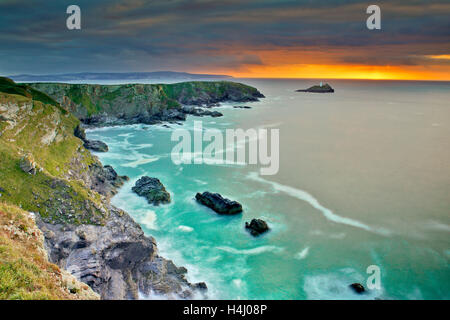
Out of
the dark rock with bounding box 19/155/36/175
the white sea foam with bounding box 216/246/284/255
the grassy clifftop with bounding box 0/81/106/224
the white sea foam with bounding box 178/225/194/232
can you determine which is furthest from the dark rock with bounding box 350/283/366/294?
the dark rock with bounding box 19/155/36/175

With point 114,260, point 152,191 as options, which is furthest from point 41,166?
point 152,191

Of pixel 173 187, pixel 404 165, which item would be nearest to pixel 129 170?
pixel 173 187

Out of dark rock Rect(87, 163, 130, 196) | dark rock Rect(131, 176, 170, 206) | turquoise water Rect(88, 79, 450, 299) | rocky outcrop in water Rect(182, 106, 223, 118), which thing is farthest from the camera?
rocky outcrop in water Rect(182, 106, 223, 118)

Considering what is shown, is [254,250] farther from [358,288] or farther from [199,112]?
[199,112]

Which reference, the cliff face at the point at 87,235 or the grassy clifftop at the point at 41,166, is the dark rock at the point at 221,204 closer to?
the cliff face at the point at 87,235

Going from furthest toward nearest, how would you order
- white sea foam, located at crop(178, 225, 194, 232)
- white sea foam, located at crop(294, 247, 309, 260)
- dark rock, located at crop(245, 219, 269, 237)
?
white sea foam, located at crop(178, 225, 194, 232), dark rock, located at crop(245, 219, 269, 237), white sea foam, located at crop(294, 247, 309, 260)

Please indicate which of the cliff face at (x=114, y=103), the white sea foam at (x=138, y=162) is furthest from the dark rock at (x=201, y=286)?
the cliff face at (x=114, y=103)

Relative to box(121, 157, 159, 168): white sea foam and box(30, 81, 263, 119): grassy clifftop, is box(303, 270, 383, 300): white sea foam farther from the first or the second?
box(30, 81, 263, 119): grassy clifftop
